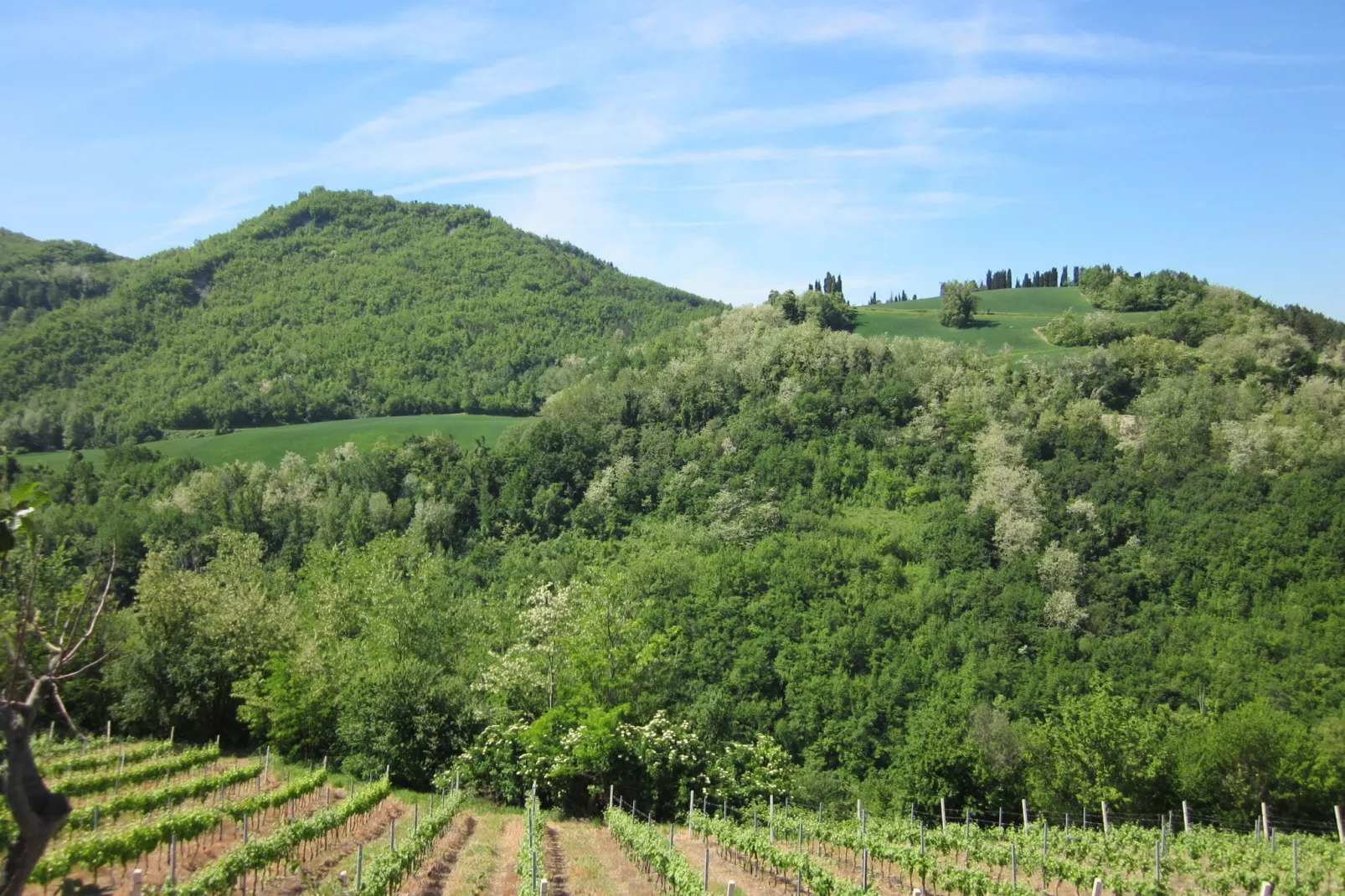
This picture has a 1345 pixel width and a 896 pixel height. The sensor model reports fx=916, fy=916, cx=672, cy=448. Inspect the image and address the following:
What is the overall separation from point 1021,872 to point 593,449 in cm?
6739

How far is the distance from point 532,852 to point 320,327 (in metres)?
144

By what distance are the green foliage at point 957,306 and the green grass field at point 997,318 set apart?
872 millimetres

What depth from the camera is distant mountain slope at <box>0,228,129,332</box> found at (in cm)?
14550

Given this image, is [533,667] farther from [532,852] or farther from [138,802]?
[532,852]

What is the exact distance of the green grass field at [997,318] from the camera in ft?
320

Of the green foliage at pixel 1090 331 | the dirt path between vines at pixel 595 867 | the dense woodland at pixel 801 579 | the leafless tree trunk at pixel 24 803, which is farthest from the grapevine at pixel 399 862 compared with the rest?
the green foliage at pixel 1090 331

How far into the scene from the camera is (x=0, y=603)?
35.3 meters

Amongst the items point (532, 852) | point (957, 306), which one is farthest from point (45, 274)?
point (532, 852)

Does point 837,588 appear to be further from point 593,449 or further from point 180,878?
point 180,878

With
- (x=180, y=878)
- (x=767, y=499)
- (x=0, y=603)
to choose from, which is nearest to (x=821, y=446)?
(x=767, y=499)

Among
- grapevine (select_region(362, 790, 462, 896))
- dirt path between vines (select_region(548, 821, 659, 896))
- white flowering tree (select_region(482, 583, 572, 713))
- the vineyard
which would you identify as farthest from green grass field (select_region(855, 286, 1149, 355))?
grapevine (select_region(362, 790, 462, 896))

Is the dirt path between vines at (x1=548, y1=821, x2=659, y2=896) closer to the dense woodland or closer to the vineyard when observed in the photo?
the vineyard

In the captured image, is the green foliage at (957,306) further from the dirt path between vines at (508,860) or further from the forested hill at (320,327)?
the dirt path between vines at (508,860)

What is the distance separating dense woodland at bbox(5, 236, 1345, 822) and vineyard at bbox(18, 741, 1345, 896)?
246 inches
